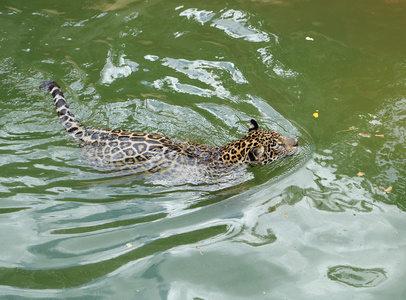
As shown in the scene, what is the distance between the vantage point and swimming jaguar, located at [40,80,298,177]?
23.2 ft

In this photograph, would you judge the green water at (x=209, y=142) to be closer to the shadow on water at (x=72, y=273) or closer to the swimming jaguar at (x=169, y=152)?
the shadow on water at (x=72, y=273)

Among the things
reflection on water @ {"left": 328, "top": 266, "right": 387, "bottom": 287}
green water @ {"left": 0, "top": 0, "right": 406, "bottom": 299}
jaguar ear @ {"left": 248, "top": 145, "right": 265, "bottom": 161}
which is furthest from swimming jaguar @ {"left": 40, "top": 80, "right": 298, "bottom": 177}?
reflection on water @ {"left": 328, "top": 266, "right": 387, "bottom": 287}

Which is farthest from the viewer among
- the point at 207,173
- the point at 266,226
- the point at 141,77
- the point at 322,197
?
the point at 141,77

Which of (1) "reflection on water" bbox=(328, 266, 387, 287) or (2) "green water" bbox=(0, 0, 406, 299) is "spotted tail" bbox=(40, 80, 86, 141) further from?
(1) "reflection on water" bbox=(328, 266, 387, 287)

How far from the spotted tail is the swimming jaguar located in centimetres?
2

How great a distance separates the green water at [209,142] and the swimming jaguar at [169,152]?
27 centimetres

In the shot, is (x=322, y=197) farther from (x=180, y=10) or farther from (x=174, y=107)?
(x=180, y=10)

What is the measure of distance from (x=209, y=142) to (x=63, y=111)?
2703mm

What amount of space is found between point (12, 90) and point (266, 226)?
19.3 ft

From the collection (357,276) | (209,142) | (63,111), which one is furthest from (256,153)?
(63,111)

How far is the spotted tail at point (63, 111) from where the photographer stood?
7.49 m

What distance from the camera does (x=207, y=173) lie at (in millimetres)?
7305

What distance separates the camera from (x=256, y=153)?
7.08 metres

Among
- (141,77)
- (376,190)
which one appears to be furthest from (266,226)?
(141,77)
